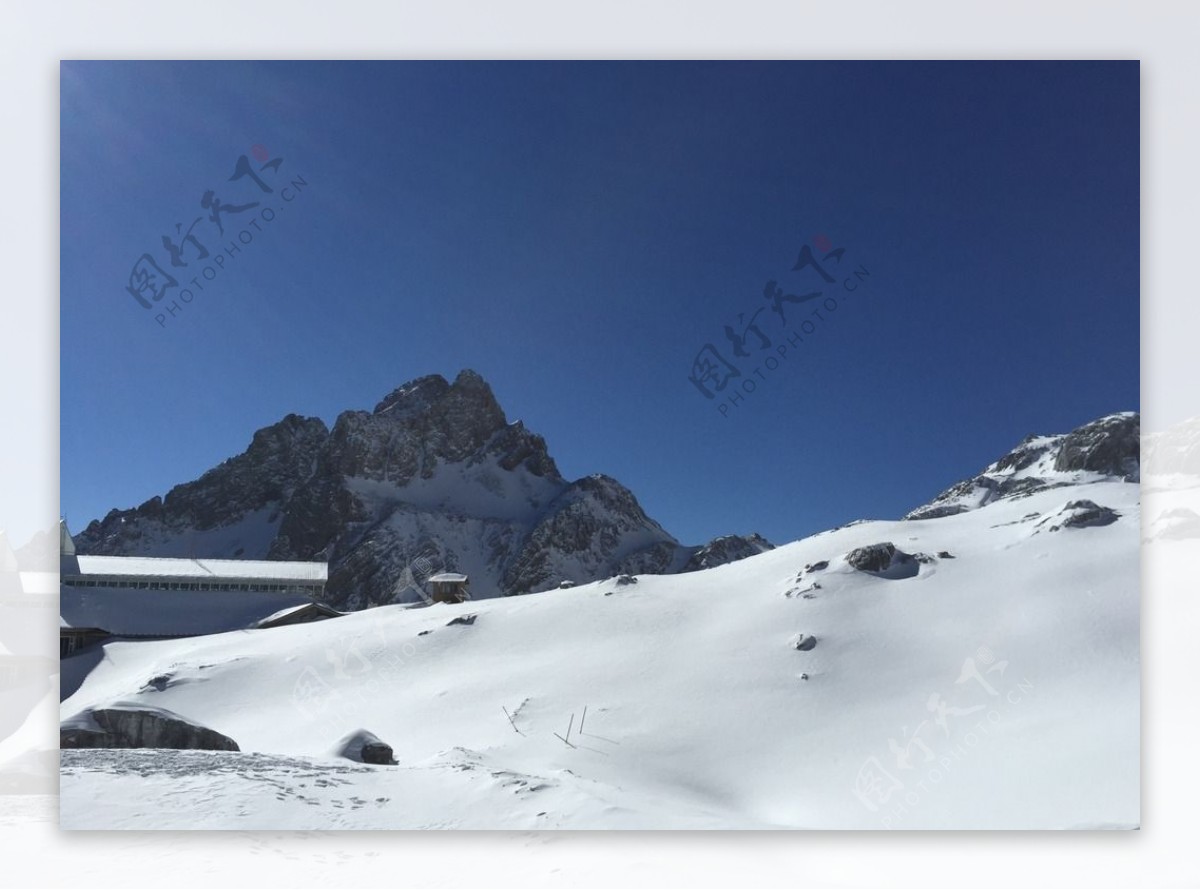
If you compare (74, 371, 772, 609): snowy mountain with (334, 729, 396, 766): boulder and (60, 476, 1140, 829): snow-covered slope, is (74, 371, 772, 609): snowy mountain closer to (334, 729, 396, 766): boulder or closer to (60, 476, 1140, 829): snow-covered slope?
(60, 476, 1140, 829): snow-covered slope

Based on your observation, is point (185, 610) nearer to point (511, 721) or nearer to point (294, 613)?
point (294, 613)

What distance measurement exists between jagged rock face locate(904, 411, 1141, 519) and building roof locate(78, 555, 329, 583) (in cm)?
994

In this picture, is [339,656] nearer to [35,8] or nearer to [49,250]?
[49,250]

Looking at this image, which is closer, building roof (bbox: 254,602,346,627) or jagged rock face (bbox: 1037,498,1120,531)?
jagged rock face (bbox: 1037,498,1120,531)

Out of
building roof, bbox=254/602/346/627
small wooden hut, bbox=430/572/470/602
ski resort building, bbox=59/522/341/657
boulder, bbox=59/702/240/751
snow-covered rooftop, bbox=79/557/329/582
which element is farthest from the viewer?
small wooden hut, bbox=430/572/470/602

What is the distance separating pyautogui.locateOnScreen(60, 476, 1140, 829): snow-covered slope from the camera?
489cm

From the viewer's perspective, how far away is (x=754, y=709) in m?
6.20

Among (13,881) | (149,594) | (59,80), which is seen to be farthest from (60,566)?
(149,594)

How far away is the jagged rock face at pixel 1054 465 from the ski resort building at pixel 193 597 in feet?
30.9

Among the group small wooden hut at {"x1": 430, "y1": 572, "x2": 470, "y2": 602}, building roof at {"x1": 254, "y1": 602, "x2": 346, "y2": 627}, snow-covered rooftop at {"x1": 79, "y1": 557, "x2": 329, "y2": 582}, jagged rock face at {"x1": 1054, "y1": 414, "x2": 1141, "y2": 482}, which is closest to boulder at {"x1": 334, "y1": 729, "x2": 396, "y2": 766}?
jagged rock face at {"x1": 1054, "y1": 414, "x2": 1141, "y2": 482}

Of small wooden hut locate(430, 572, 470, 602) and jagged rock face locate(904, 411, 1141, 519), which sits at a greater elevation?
jagged rock face locate(904, 411, 1141, 519)

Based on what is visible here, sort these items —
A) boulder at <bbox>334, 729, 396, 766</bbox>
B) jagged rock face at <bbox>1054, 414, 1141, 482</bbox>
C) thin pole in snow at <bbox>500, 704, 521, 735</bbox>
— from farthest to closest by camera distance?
1. thin pole in snow at <bbox>500, 704, 521, 735</bbox>
2. boulder at <bbox>334, 729, 396, 766</bbox>
3. jagged rock face at <bbox>1054, 414, 1141, 482</bbox>

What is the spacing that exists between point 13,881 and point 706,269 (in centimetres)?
594

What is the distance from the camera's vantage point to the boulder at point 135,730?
5.22m
